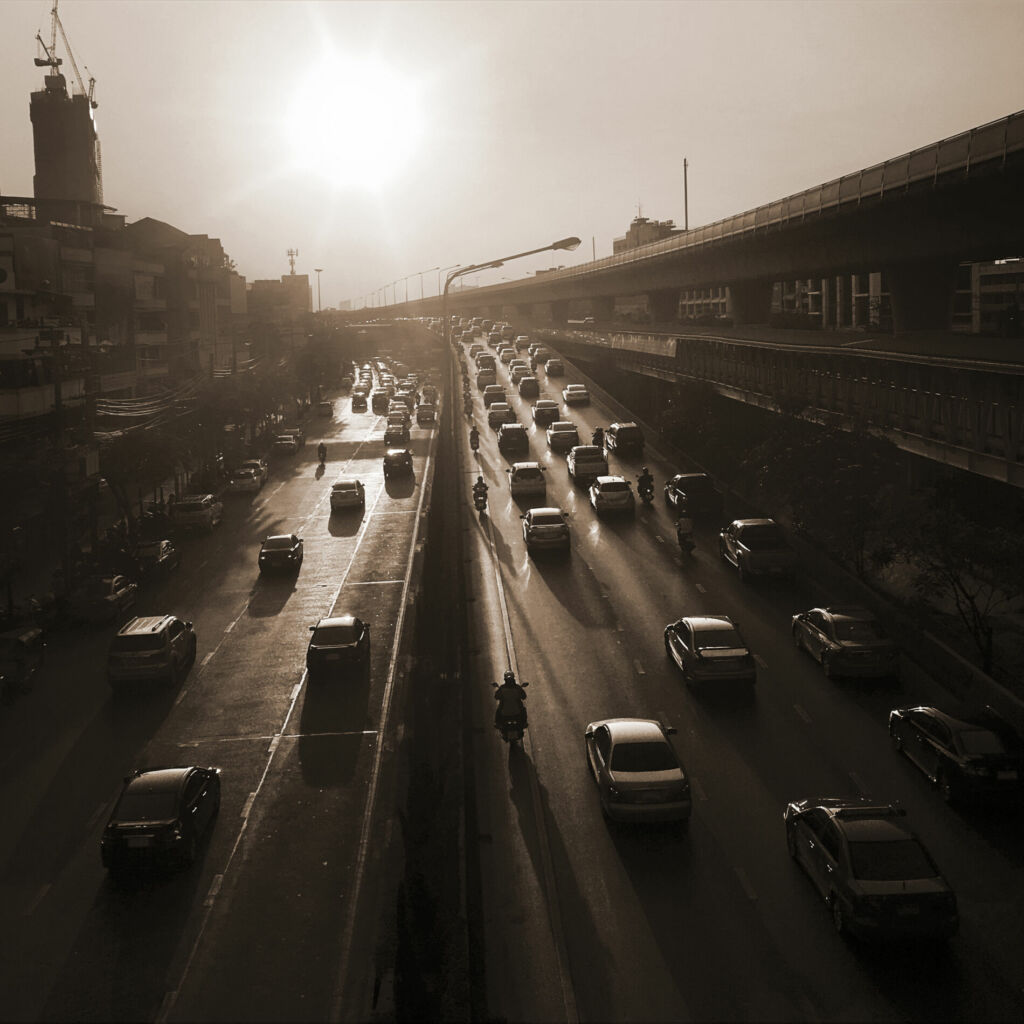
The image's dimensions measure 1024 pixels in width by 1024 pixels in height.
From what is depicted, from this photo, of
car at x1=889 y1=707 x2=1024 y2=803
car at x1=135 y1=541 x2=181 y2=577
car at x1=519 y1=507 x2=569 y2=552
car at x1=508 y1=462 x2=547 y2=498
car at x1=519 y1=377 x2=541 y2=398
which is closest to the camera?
car at x1=889 y1=707 x2=1024 y2=803

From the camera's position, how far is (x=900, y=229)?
41.4m

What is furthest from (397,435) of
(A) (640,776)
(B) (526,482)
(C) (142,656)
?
(A) (640,776)

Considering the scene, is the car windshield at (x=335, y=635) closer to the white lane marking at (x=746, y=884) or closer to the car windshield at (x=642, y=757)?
the car windshield at (x=642, y=757)

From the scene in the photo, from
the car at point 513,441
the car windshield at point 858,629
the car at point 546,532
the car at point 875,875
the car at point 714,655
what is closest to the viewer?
the car at point 875,875

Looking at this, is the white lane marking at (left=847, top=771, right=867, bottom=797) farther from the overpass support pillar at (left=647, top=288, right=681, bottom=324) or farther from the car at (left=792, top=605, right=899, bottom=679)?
the overpass support pillar at (left=647, top=288, right=681, bottom=324)

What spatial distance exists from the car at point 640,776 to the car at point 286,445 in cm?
5368

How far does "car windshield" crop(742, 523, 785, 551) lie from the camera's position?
114ft

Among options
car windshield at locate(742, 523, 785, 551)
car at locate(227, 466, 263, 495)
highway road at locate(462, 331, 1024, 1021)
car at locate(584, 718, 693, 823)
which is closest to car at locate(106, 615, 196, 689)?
highway road at locate(462, 331, 1024, 1021)

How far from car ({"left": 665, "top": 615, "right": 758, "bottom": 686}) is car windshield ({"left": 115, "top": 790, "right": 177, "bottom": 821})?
38.3ft

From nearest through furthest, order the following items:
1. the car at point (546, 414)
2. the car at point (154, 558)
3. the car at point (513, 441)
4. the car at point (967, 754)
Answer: the car at point (967, 754), the car at point (154, 558), the car at point (513, 441), the car at point (546, 414)

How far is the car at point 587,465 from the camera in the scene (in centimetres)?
5203

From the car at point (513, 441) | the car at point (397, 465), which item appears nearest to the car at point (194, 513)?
the car at point (397, 465)

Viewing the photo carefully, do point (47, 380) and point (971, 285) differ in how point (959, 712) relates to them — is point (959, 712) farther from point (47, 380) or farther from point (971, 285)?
point (971, 285)

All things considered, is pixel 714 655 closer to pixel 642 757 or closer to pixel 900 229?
pixel 642 757
